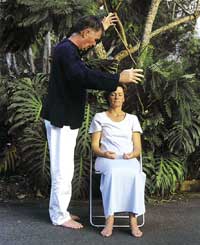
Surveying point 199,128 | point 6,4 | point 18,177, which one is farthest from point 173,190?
point 6,4

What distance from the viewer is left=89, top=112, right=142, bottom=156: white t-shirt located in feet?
15.9

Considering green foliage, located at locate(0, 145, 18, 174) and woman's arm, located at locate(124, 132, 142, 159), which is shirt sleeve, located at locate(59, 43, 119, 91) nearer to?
woman's arm, located at locate(124, 132, 142, 159)

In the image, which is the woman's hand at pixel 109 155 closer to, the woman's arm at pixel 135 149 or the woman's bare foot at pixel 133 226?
the woman's arm at pixel 135 149

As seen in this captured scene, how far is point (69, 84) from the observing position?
174 inches

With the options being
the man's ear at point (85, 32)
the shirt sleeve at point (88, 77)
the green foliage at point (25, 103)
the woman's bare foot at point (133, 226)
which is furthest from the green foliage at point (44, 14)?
the woman's bare foot at point (133, 226)

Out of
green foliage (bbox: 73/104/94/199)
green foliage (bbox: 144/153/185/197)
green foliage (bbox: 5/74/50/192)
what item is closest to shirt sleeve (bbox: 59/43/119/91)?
green foliage (bbox: 73/104/94/199)

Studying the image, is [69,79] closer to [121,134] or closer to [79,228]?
[121,134]

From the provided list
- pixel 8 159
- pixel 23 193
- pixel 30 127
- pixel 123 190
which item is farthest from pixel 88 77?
pixel 8 159

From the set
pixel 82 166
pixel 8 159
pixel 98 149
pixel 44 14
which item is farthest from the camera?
pixel 8 159

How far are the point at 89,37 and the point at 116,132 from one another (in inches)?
38.9

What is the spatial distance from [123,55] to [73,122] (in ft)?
7.45

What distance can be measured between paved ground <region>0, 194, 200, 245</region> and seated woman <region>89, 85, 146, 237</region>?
15 centimetres

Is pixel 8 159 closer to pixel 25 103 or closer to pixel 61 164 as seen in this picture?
pixel 25 103

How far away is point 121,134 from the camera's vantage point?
4.85 meters
